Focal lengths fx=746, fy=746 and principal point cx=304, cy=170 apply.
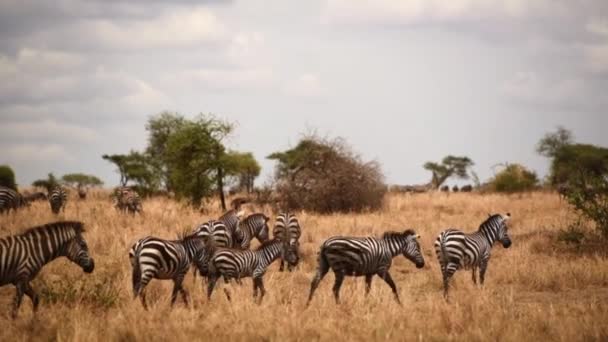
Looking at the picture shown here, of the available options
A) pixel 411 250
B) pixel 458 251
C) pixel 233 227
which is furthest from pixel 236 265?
pixel 233 227

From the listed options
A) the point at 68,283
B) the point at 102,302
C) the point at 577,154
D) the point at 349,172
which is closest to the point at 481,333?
the point at 102,302

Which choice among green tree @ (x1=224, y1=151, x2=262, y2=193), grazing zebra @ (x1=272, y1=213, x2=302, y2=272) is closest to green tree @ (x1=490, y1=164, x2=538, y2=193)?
green tree @ (x1=224, y1=151, x2=262, y2=193)

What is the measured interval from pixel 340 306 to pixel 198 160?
1785 centimetres

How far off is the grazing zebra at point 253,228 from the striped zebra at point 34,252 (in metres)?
4.87

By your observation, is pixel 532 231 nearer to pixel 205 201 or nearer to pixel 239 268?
pixel 239 268

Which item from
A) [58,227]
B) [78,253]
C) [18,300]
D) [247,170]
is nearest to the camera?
[18,300]

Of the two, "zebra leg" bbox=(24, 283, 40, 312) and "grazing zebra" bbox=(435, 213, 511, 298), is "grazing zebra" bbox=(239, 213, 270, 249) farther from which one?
"zebra leg" bbox=(24, 283, 40, 312)

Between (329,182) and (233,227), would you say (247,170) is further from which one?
(233,227)

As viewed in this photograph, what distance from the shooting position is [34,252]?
9.78 meters

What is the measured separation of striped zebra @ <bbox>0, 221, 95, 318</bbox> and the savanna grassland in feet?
1.21

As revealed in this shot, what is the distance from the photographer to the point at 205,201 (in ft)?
94.3

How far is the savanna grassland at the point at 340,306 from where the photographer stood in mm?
8430

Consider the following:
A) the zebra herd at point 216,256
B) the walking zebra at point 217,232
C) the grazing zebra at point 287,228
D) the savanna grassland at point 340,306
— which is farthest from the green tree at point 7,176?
the zebra herd at point 216,256

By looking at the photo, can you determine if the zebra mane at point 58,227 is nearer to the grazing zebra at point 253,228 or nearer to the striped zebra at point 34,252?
the striped zebra at point 34,252
